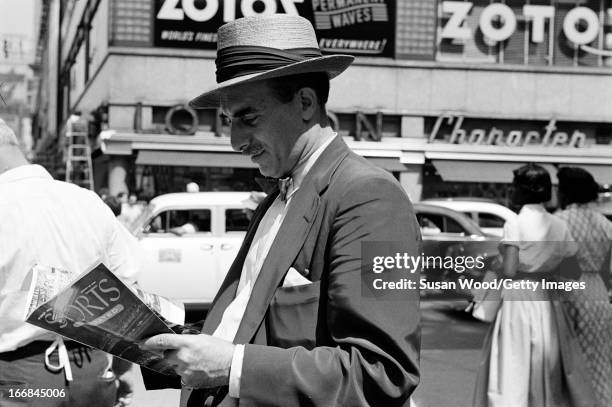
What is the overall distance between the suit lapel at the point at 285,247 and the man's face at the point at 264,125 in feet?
0.33

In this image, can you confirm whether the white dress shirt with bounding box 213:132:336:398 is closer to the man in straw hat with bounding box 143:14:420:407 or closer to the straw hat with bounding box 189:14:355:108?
the man in straw hat with bounding box 143:14:420:407

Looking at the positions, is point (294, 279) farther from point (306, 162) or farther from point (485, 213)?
point (485, 213)

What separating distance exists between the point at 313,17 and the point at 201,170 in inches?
196

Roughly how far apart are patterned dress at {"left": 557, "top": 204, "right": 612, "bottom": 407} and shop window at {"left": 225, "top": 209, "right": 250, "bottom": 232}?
17.3 ft

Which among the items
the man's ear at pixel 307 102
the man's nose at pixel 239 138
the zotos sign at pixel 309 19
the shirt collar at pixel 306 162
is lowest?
the shirt collar at pixel 306 162

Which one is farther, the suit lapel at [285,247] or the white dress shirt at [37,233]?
the white dress shirt at [37,233]

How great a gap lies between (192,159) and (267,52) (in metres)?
16.4

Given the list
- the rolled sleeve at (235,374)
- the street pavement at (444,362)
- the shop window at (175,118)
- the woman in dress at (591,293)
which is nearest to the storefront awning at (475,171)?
the shop window at (175,118)

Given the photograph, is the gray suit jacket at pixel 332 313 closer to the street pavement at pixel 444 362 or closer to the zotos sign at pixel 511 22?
the street pavement at pixel 444 362

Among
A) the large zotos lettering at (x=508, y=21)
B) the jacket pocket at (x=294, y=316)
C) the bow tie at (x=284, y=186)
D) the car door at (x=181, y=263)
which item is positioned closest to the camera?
the jacket pocket at (x=294, y=316)

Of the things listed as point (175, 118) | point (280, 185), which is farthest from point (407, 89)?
point (280, 185)

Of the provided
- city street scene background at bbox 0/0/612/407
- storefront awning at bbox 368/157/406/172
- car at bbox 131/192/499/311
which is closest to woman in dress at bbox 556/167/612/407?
car at bbox 131/192/499/311

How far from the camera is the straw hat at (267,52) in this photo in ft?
5.15

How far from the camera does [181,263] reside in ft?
28.4
